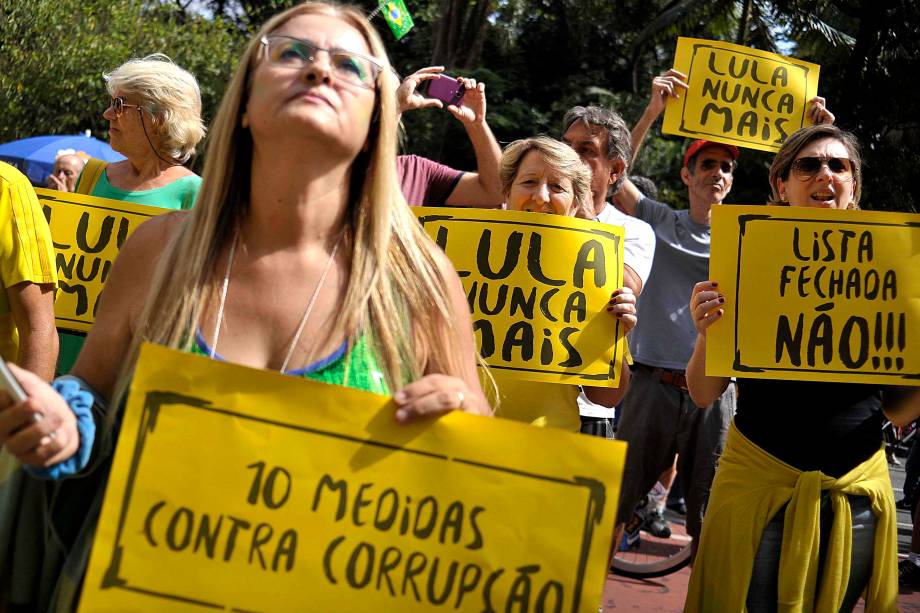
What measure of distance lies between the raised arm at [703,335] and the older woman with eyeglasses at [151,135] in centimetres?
190

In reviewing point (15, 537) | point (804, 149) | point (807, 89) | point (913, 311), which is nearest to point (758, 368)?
point (913, 311)

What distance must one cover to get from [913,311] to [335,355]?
2.01 meters

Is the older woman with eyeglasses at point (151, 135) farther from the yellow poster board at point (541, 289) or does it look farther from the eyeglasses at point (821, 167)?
the eyeglasses at point (821, 167)

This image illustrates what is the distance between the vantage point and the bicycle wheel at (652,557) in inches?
234

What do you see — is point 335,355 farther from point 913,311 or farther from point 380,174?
point 913,311

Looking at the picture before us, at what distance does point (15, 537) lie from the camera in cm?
192

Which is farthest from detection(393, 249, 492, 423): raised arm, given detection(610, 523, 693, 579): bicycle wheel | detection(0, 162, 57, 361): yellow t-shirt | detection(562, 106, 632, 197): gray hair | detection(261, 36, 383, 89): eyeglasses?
detection(610, 523, 693, 579): bicycle wheel

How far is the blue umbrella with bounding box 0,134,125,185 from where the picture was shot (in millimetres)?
13430

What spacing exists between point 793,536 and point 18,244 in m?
2.34

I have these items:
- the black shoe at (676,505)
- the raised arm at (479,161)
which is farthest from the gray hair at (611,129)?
the black shoe at (676,505)

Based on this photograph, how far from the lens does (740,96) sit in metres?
5.45

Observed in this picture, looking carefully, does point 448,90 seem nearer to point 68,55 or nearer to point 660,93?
point 660,93

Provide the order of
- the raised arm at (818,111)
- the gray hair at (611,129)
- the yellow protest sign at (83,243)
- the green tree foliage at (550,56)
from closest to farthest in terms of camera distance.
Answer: the yellow protest sign at (83,243), the gray hair at (611,129), the raised arm at (818,111), the green tree foliage at (550,56)

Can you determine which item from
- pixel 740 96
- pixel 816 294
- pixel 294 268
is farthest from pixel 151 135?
pixel 740 96
